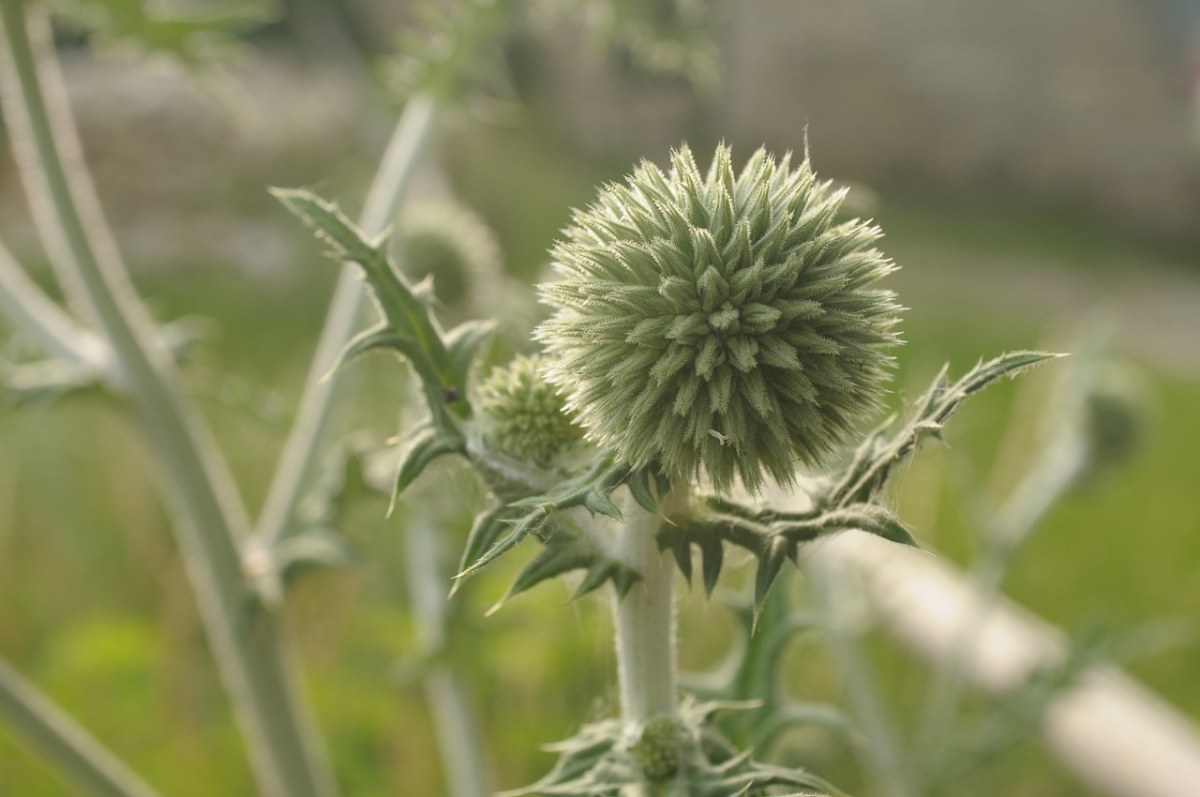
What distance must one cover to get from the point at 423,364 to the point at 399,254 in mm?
883

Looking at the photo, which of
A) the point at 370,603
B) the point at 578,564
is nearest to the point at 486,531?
the point at 578,564

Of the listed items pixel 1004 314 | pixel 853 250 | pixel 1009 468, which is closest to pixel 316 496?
pixel 853 250

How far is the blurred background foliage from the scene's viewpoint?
227 cm

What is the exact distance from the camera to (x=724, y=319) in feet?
2.16

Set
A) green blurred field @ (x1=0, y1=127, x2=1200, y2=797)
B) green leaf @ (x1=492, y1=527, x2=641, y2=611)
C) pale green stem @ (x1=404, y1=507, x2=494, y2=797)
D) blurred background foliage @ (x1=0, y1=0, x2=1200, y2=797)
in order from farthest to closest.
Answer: blurred background foliage @ (x1=0, y1=0, x2=1200, y2=797) → green blurred field @ (x1=0, y1=127, x2=1200, y2=797) → pale green stem @ (x1=404, y1=507, x2=494, y2=797) → green leaf @ (x1=492, y1=527, x2=641, y2=611)

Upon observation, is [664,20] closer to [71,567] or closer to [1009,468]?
[1009,468]

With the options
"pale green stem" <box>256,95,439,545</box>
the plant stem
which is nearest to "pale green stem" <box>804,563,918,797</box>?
"pale green stem" <box>256,95,439,545</box>

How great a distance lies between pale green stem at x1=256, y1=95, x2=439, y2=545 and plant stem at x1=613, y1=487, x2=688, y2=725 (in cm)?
61

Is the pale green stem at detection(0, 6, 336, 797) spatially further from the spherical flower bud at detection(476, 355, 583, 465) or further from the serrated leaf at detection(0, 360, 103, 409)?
the spherical flower bud at detection(476, 355, 583, 465)

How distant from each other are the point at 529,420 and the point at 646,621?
0.16 meters

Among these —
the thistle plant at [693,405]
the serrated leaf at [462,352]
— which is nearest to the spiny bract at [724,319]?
the thistle plant at [693,405]

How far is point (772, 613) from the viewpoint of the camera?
1055mm

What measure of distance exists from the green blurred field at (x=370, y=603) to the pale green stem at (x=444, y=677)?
46 mm

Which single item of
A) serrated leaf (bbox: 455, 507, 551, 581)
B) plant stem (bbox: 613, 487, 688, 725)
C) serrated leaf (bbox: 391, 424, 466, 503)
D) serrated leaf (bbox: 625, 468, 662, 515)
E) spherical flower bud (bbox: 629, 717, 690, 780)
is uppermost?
serrated leaf (bbox: 391, 424, 466, 503)
